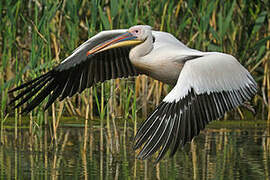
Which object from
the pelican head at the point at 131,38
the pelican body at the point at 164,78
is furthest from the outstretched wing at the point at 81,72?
the pelican head at the point at 131,38

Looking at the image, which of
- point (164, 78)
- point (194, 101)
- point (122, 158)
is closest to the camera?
point (194, 101)

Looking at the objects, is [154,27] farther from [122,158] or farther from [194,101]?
[194,101]

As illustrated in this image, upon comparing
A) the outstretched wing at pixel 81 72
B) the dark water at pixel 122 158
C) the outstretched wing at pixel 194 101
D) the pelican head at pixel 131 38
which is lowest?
the dark water at pixel 122 158

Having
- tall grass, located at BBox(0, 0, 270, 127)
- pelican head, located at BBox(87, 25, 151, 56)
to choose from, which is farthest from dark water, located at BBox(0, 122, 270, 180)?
pelican head, located at BBox(87, 25, 151, 56)

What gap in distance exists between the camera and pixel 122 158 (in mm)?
5801

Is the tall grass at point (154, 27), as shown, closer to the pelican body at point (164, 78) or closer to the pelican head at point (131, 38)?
the pelican body at point (164, 78)

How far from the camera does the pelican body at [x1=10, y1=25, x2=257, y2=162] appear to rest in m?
4.62

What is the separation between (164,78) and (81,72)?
94cm

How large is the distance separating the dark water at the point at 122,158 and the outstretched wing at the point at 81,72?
1.41ft

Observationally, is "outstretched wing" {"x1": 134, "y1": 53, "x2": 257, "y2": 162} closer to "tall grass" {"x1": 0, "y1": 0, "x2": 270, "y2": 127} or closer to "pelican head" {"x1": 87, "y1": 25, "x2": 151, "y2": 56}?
"pelican head" {"x1": 87, "y1": 25, "x2": 151, "y2": 56}

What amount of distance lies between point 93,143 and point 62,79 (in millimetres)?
813

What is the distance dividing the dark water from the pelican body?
1.48 feet

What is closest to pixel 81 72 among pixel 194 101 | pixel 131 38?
pixel 131 38

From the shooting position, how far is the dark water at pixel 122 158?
5.12 metres
